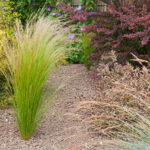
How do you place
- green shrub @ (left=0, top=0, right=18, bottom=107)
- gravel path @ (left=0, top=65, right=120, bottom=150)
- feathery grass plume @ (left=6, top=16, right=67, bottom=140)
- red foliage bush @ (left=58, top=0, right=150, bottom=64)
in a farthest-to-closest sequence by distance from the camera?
1. red foliage bush @ (left=58, top=0, right=150, bottom=64)
2. green shrub @ (left=0, top=0, right=18, bottom=107)
3. gravel path @ (left=0, top=65, right=120, bottom=150)
4. feathery grass plume @ (left=6, top=16, right=67, bottom=140)

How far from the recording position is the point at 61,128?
3.45 m

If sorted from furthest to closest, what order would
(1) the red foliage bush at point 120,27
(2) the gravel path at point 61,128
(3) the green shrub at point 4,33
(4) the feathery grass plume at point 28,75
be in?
(1) the red foliage bush at point 120,27, (3) the green shrub at point 4,33, (2) the gravel path at point 61,128, (4) the feathery grass plume at point 28,75

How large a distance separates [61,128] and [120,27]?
1.99 metres

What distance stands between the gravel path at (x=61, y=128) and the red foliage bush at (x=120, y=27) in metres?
0.73

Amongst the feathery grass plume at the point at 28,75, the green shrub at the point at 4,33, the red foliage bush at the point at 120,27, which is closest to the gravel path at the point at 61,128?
the feathery grass plume at the point at 28,75

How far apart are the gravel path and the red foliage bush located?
73 cm

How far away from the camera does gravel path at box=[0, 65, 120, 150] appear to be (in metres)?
3.01

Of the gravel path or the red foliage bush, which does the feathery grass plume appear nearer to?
the gravel path

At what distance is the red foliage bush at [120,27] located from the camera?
442 cm

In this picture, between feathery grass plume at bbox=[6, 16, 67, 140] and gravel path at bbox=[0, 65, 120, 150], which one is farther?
gravel path at bbox=[0, 65, 120, 150]

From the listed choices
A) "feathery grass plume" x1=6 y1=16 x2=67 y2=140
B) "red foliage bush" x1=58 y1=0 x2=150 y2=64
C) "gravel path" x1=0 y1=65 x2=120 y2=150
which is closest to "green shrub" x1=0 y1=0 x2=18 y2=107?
"gravel path" x1=0 y1=65 x2=120 y2=150

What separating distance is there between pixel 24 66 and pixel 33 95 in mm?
329

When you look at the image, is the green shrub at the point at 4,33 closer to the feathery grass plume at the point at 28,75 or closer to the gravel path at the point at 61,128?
the gravel path at the point at 61,128

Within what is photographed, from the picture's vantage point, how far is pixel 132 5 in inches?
183
